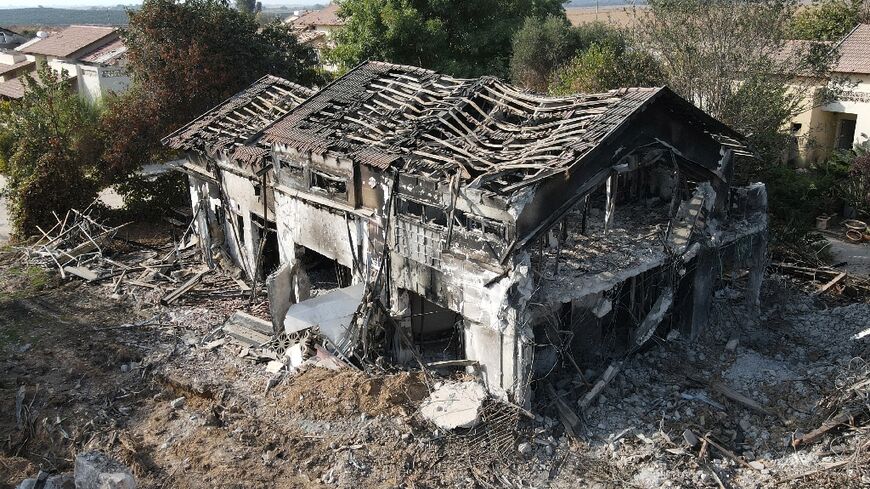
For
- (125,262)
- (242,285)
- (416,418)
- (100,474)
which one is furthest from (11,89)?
(416,418)

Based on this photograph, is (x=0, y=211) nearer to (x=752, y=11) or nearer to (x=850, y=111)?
(x=752, y=11)

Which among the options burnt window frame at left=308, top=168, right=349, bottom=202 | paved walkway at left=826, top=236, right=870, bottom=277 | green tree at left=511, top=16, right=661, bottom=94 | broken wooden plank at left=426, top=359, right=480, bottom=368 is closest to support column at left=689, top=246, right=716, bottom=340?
broken wooden plank at left=426, top=359, right=480, bottom=368

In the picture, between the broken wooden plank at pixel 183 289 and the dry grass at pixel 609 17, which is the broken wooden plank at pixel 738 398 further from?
the dry grass at pixel 609 17

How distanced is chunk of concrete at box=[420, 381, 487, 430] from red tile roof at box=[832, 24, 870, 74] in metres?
21.2

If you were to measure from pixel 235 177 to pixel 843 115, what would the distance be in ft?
79.0

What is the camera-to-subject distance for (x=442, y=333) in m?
16.1

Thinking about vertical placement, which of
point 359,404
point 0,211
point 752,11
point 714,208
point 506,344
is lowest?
point 0,211

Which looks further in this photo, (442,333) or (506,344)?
(442,333)

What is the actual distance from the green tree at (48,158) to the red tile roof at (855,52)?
27.6 m

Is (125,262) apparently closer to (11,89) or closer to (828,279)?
(828,279)

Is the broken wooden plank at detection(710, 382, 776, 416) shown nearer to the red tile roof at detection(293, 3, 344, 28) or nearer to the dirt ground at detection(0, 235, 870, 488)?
the dirt ground at detection(0, 235, 870, 488)

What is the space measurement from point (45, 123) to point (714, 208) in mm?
22825

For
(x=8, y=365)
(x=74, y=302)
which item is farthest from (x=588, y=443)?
(x=74, y=302)

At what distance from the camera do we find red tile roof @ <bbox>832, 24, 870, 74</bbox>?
26.9 metres
